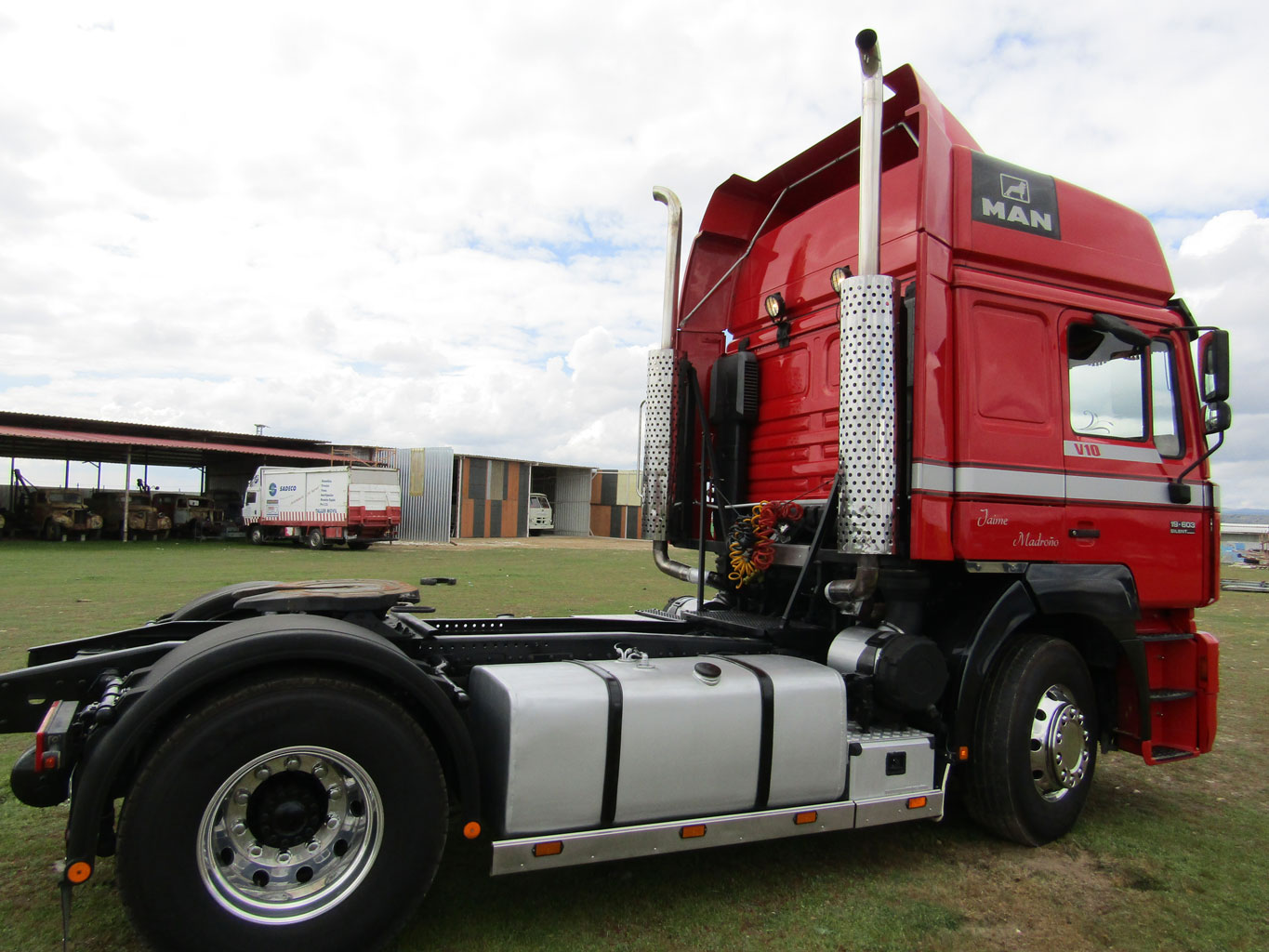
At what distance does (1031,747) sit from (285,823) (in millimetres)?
3596

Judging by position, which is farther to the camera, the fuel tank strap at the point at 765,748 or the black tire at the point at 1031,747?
the black tire at the point at 1031,747

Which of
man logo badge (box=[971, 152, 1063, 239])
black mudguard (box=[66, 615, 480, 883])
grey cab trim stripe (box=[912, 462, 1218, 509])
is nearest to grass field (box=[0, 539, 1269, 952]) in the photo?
black mudguard (box=[66, 615, 480, 883])

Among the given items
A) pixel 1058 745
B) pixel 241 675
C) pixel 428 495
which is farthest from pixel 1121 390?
pixel 428 495

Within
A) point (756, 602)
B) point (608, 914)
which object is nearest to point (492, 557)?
point (756, 602)

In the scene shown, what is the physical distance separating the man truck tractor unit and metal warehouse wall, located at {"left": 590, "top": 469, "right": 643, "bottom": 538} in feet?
136

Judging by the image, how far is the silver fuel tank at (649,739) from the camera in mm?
3223

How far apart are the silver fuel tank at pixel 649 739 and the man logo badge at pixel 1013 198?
260 centimetres

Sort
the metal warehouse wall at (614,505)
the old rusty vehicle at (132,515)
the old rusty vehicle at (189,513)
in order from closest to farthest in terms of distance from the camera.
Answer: the old rusty vehicle at (132,515)
the old rusty vehicle at (189,513)
the metal warehouse wall at (614,505)

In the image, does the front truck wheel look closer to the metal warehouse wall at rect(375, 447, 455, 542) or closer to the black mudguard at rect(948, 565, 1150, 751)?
the black mudguard at rect(948, 565, 1150, 751)

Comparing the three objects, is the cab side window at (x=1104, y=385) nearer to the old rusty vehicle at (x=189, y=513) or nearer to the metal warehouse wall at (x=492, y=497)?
the old rusty vehicle at (x=189, y=513)

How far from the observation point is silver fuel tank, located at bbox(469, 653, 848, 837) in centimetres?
322

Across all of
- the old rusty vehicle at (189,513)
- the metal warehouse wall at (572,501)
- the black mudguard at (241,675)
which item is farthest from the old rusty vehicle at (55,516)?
the black mudguard at (241,675)

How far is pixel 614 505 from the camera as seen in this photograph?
4809cm

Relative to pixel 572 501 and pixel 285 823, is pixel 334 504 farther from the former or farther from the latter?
pixel 285 823
